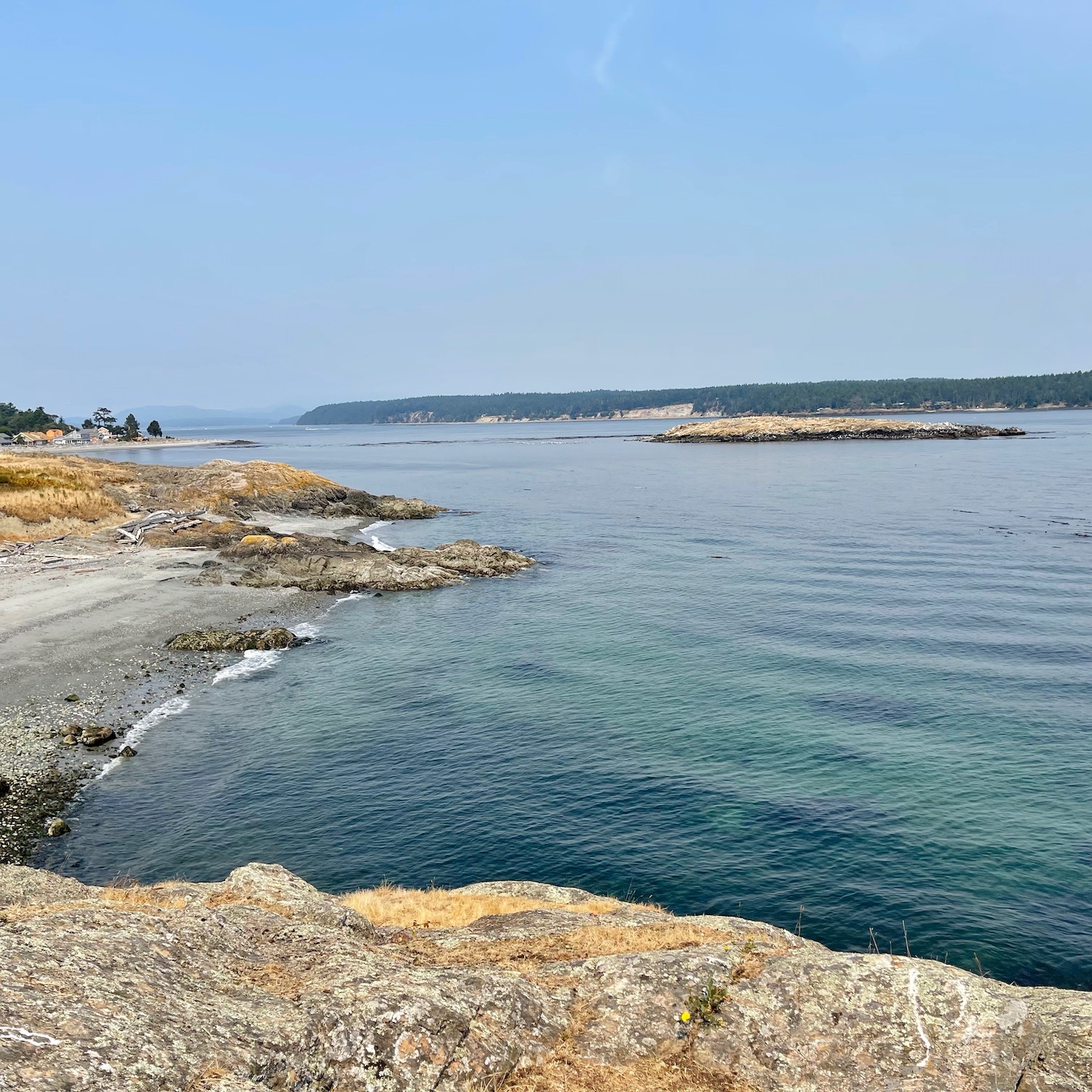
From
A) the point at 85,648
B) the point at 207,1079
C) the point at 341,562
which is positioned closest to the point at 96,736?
the point at 85,648

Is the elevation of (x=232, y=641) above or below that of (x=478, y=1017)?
below

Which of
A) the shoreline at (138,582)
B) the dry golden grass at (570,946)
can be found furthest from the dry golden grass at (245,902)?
the shoreline at (138,582)

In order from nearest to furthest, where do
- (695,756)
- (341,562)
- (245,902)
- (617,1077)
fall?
1. (617,1077)
2. (245,902)
3. (695,756)
4. (341,562)

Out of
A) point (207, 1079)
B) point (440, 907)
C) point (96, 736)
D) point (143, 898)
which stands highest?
point (207, 1079)

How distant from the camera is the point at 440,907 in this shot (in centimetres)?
1961

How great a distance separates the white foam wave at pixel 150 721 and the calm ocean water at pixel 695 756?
0.69 m

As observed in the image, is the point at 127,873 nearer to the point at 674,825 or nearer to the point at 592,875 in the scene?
the point at 592,875

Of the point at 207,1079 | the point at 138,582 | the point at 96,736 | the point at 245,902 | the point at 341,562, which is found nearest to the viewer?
the point at 207,1079

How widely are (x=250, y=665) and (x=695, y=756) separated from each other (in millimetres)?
25577

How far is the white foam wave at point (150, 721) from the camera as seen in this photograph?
31.6m

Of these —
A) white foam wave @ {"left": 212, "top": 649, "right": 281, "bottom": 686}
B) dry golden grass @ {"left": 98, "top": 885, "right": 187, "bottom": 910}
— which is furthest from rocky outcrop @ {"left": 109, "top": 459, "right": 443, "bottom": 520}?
dry golden grass @ {"left": 98, "top": 885, "right": 187, "bottom": 910}

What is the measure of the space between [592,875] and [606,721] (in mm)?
11669

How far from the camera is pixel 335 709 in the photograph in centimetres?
3816

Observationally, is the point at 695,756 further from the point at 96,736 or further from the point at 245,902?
the point at 96,736
